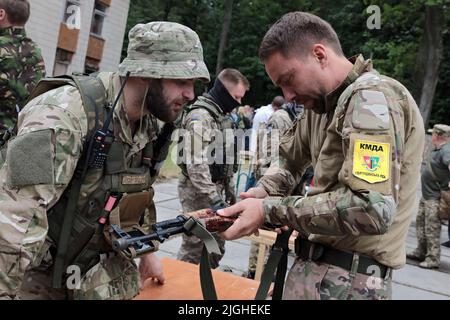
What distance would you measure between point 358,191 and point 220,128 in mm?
2884

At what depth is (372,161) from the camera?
5.34 feet

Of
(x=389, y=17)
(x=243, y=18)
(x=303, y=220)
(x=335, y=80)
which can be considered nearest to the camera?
(x=303, y=220)

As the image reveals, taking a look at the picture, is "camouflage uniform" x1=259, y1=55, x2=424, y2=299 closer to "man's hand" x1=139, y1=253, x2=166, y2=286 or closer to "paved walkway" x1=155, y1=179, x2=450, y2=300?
"man's hand" x1=139, y1=253, x2=166, y2=286

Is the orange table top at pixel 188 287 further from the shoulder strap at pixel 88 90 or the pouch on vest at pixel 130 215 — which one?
the shoulder strap at pixel 88 90

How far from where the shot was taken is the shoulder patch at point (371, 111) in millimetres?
1657

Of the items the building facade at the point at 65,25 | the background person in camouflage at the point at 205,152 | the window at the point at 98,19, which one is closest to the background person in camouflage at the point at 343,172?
the building facade at the point at 65,25

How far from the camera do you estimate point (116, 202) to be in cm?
204

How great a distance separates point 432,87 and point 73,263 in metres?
20.7

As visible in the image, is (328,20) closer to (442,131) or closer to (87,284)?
(442,131)

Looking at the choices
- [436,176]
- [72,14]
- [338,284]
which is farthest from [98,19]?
[338,284]

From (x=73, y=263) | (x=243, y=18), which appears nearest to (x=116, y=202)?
(x=73, y=263)

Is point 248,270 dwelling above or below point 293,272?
below

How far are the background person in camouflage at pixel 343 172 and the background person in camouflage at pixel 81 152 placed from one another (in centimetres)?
46
